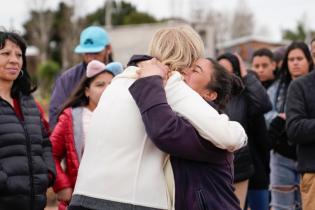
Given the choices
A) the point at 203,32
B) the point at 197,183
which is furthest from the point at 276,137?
the point at 203,32

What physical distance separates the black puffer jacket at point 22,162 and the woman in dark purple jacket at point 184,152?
1416 millimetres

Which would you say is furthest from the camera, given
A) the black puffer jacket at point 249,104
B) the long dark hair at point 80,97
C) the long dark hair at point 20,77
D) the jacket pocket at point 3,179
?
the black puffer jacket at point 249,104

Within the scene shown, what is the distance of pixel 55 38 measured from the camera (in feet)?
161

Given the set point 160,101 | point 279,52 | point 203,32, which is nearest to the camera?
point 160,101

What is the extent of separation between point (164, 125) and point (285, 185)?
3.36 metres

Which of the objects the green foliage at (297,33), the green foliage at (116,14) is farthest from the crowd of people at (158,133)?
the green foliage at (297,33)

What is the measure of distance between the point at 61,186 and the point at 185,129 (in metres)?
1.95

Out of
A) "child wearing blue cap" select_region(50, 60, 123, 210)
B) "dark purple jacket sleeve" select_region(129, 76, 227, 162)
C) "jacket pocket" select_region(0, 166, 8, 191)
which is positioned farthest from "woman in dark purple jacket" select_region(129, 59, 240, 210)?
"child wearing blue cap" select_region(50, 60, 123, 210)

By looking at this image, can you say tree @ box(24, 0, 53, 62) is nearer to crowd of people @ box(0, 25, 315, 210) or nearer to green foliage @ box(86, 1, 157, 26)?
green foliage @ box(86, 1, 157, 26)

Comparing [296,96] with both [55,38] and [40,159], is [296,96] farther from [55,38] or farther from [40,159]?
[55,38]

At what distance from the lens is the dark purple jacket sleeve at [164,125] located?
8.70ft

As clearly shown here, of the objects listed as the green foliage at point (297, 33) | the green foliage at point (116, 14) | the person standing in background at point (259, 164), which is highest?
the person standing in background at point (259, 164)

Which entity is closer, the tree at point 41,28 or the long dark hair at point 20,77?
the long dark hair at point 20,77

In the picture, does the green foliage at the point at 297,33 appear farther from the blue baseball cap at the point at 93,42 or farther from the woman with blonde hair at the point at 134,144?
the woman with blonde hair at the point at 134,144
